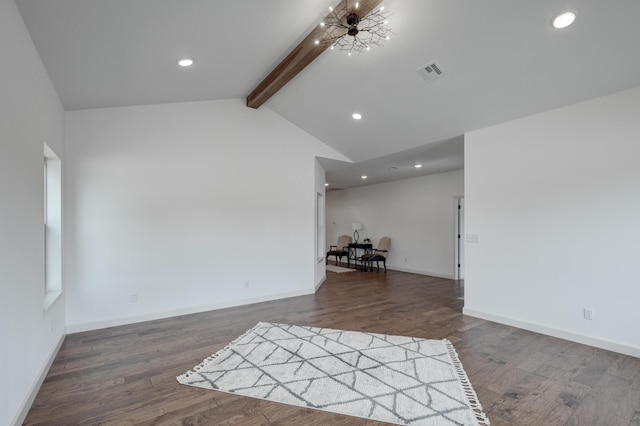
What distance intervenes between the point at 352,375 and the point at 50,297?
10.3 ft

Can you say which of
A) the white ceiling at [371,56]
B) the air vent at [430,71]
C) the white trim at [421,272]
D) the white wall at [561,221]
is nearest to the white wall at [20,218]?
the white ceiling at [371,56]

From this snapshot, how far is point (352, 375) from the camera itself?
2.74 metres

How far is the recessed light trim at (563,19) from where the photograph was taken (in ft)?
8.37

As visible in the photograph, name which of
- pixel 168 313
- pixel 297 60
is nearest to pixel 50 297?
pixel 168 313

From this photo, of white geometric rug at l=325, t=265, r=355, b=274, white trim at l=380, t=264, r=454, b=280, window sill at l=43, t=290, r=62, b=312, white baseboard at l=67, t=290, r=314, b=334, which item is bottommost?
white geometric rug at l=325, t=265, r=355, b=274

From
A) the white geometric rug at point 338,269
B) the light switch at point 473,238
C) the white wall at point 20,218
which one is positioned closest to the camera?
the white wall at point 20,218

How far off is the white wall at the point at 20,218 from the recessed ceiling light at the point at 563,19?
12.8 feet

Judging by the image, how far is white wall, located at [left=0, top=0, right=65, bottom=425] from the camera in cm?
187

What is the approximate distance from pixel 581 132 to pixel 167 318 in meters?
5.63

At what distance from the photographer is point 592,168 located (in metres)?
3.45

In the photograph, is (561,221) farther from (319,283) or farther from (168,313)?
(168,313)

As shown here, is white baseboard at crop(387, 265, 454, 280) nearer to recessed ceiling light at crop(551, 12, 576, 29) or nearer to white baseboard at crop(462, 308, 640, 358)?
white baseboard at crop(462, 308, 640, 358)

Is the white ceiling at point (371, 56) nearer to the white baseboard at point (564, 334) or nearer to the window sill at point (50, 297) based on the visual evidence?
the window sill at point (50, 297)

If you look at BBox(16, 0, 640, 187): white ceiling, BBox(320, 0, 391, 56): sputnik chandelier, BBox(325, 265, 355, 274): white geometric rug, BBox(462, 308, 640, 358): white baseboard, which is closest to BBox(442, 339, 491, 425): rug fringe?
BBox(462, 308, 640, 358): white baseboard
